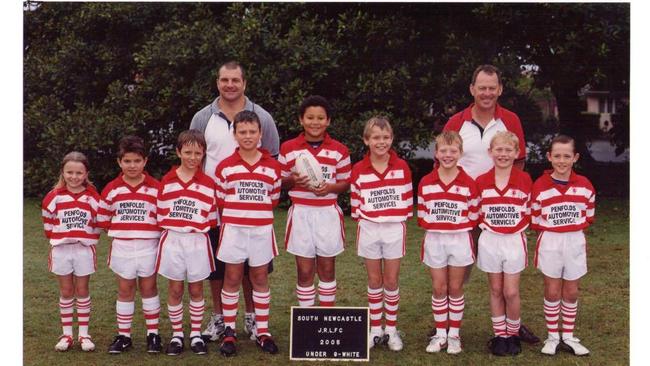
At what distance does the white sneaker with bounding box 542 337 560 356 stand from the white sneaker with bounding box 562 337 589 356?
7 cm

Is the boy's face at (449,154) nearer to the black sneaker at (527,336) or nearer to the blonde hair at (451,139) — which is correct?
the blonde hair at (451,139)

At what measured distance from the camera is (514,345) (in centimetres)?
536

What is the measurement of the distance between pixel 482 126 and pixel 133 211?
2694mm

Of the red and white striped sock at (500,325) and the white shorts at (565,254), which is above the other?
the white shorts at (565,254)

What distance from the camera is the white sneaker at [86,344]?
5.38 meters

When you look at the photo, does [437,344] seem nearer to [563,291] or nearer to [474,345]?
[474,345]

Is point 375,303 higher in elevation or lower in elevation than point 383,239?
lower

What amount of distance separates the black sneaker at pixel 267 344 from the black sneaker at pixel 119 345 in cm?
97

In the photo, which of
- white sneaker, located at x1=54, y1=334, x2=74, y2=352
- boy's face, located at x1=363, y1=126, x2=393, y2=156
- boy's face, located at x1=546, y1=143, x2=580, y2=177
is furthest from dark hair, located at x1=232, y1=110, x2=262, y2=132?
boy's face, located at x1=546, y1=143, x2=580, y2=177

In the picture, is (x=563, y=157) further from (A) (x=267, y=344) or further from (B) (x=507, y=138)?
(A) (x=267, y=344)

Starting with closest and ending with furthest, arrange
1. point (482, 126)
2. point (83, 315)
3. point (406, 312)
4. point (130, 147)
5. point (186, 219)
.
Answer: point (186, 219)
point (130, 147)
point (83, 315)
point (482, 126)
point (406, 312)

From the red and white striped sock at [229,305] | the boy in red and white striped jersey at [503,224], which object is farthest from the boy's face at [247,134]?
the boy in red and white striped jersey at [503,224]

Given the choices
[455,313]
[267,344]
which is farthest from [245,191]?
[455,313]

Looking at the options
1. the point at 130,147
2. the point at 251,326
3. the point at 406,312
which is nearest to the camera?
the point at 130,147
